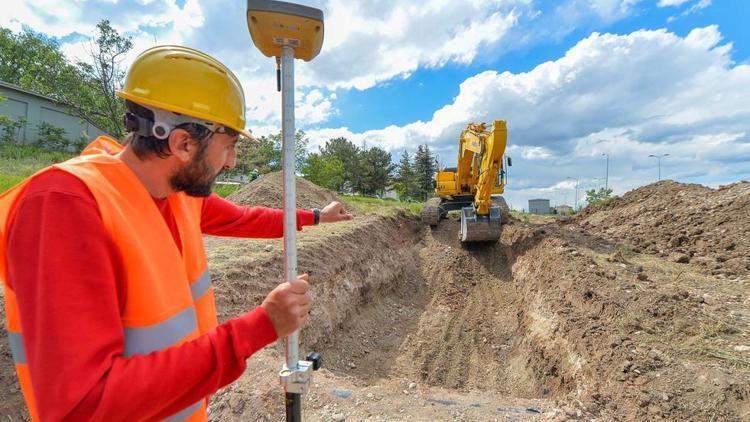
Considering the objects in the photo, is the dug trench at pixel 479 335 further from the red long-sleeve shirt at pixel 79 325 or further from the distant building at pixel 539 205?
the distant building at pixel 539 205

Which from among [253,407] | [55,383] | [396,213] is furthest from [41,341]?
[396,213]

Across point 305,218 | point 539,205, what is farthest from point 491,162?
point 539,205

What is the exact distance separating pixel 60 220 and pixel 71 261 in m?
0.12

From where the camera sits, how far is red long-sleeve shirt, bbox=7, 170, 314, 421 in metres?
0.92

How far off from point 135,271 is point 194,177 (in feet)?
1.41

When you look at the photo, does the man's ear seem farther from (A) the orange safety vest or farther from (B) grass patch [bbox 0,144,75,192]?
(B) grass patch [bbox 0,144,75,192]

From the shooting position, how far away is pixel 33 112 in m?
26.3

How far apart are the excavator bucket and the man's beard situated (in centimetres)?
1035

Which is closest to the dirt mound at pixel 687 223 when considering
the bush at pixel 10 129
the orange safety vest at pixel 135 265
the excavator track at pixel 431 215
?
the excavator track at pixel 431 215

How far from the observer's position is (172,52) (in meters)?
1.43

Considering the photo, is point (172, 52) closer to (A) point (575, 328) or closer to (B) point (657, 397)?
(B) point (657, 397)

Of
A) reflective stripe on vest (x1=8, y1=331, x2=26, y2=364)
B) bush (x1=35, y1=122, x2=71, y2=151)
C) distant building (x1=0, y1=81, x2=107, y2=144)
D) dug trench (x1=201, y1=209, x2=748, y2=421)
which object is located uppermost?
distant building (x1=0, y1=81, x2=107, y2=144)

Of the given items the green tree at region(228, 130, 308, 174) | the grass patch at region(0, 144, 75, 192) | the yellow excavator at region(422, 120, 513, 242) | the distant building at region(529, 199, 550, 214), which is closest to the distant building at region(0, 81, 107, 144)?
the grass patch at region(0, 144, 75, 192)

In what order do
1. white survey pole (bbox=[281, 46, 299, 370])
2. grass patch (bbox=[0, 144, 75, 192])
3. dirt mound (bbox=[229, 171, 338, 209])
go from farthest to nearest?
1. grass patch (bbox=[0, 144, 75, 192])
2. dirt mound (bbox=[229, 171, 338, 209])
3. white survey pole (bbox=[281, 46, 299, 370])
